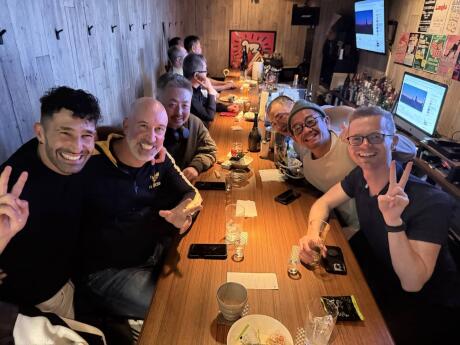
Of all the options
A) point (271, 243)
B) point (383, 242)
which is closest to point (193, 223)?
point (271, 243)

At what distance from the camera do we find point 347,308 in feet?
3.50

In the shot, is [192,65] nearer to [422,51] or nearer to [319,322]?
[422,51]

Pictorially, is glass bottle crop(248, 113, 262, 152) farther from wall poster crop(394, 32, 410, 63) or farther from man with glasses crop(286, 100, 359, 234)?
wall poster crop(394, 32, 410, 63)

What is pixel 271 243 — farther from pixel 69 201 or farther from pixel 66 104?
pixel 66 104

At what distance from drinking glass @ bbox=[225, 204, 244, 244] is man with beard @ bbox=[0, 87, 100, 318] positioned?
0.71 m

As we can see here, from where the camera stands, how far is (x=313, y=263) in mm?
1271

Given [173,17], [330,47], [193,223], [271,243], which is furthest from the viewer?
[330,47]

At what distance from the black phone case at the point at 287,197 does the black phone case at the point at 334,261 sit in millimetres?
426

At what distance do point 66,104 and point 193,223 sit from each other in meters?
0.78

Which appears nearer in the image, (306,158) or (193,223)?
(193,223)

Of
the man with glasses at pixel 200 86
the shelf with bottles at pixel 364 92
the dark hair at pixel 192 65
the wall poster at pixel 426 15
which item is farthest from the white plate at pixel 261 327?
the wall poster at pixel 426 15

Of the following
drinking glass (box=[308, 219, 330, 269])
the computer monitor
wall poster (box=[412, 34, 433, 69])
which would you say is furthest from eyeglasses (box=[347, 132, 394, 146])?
wall poster (box=[412, 34, 433, 69])

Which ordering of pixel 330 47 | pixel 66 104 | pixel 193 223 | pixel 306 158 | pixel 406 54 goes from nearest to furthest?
pixel 66 104
pixel 193 223
pixel 306 158
pixel 406 54
pixel 330 47

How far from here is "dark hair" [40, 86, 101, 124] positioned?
45.5 inches
